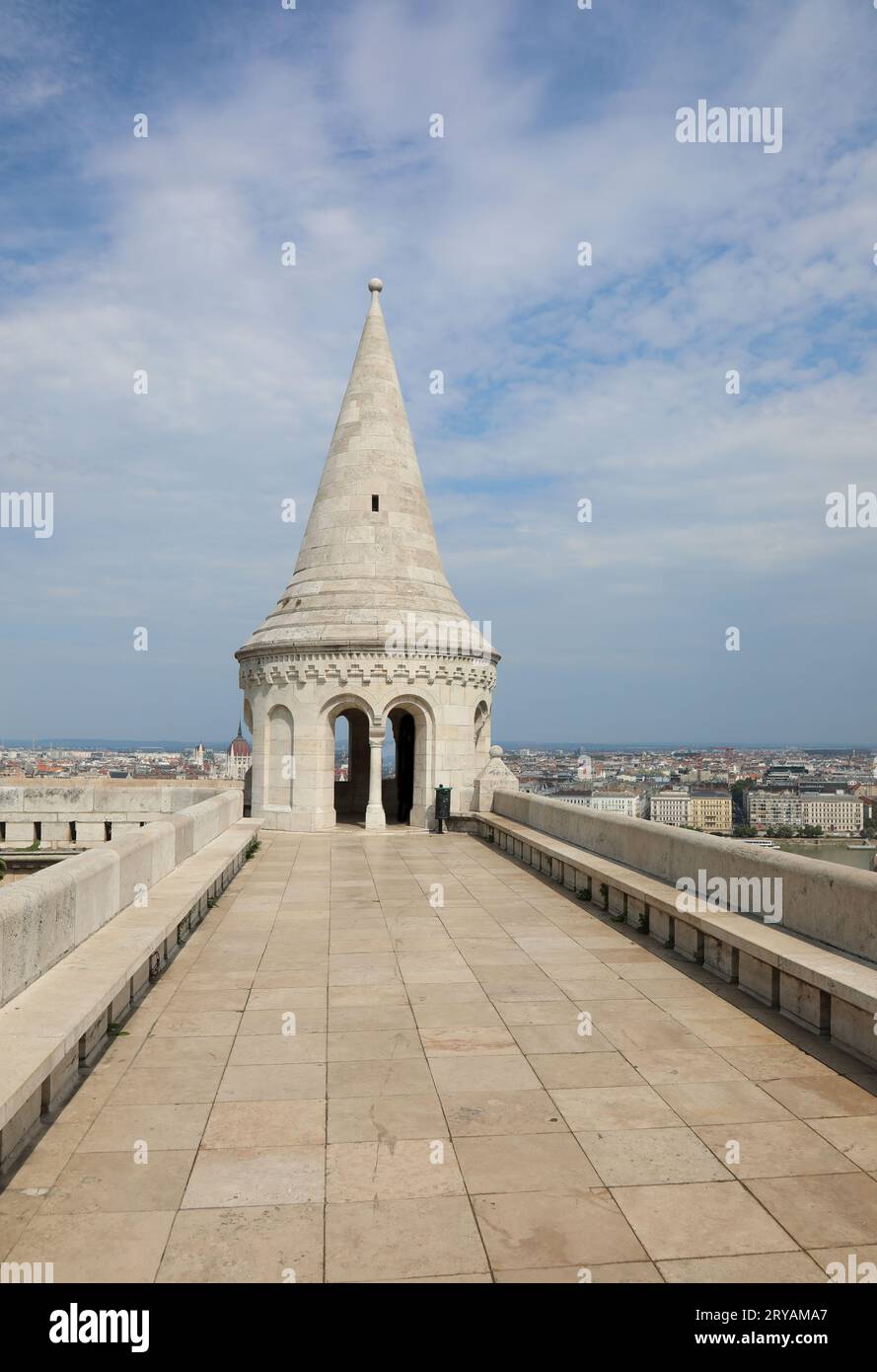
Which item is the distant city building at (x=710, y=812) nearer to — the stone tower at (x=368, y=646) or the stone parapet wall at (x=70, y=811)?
the stone tower at (x=368, y=646)

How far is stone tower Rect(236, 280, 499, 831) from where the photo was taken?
19.2 metres

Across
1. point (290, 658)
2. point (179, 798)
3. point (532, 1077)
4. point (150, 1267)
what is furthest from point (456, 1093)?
point (290, 658)

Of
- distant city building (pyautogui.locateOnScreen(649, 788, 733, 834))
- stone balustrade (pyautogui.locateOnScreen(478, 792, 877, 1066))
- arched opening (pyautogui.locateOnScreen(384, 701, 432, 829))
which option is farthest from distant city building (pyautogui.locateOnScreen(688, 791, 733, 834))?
arched opening (pyautogui.locateOnScreen(384, 701, 432, 829))

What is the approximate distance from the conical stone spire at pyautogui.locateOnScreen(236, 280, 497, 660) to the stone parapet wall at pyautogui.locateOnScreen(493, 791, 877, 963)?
7308 millimetres

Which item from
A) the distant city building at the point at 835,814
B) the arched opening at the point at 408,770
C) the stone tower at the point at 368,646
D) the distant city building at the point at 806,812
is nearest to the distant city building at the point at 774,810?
the distant city building at the point at 806,812

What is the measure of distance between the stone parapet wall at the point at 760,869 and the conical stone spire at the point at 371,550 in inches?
288

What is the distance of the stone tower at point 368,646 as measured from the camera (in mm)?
19234

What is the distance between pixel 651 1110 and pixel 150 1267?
2.62m

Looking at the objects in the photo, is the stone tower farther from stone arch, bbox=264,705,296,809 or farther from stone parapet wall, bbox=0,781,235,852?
stone parapet wall, bbox=0,781,235,852

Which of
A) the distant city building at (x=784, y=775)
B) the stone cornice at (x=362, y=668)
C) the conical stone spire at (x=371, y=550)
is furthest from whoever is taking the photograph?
the conical stone spire at (x=371, y=550)

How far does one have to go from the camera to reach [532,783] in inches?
842

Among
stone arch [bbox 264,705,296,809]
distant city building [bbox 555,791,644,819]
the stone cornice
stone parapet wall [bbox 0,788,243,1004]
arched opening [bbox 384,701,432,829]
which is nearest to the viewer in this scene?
stone parapet wall [bbox 0,788,243,1004]

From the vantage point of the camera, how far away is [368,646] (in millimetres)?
18953

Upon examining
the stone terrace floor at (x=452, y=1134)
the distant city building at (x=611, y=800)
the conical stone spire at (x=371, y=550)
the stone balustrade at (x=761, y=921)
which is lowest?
the stone terrace floor at (x=452, y=1134)
